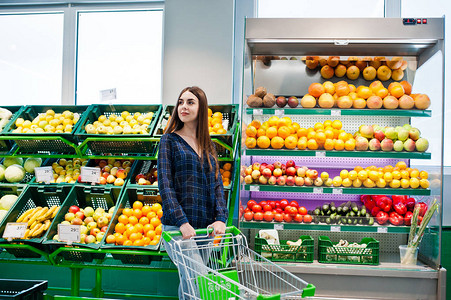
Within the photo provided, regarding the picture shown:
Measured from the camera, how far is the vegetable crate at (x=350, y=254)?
3312 mm

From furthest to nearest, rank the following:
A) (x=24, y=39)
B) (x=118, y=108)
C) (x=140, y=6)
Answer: (x=24, y=39), (x=140, y=6), (x=118, y=108)

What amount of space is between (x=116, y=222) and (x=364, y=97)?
8.17 ft

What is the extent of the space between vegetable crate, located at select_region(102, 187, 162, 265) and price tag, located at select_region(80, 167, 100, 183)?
1.06 feet

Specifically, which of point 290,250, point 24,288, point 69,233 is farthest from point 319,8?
point 24,288

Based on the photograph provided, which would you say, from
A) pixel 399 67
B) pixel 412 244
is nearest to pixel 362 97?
pixel 399 67

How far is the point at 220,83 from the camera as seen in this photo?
473cm

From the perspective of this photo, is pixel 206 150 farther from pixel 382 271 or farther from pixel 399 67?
pixel 399 67

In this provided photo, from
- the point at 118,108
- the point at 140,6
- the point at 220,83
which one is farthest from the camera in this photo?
the point at 140,6

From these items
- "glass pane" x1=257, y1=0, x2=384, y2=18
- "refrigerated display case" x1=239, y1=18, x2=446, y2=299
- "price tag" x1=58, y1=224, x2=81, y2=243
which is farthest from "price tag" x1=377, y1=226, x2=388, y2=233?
"glass pane" x1=257, y1=0, x2=384, y2=18

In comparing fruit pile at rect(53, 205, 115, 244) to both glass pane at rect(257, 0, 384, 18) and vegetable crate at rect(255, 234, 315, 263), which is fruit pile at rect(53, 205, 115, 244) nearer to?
vegetable crate at rect(255, 234, 315, 263)

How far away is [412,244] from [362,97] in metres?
1.33

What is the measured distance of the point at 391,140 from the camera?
3.46 m

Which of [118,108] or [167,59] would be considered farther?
[167,59]

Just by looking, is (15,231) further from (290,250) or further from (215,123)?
(290,250)
